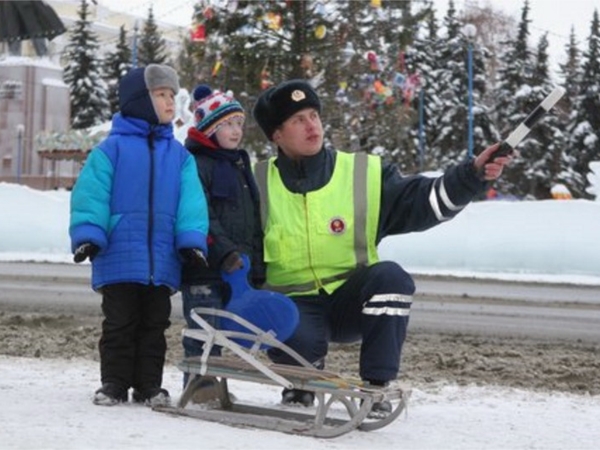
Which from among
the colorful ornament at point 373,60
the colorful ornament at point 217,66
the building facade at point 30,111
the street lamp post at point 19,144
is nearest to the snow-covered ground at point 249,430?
the colorful ornament at point 217,66

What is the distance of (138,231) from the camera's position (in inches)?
174

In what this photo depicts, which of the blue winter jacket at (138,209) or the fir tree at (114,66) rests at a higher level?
the fir tree at (114,66)

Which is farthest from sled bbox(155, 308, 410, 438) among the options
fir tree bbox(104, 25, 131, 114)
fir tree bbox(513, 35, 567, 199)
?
fir tree bbox(104, 25, 131, 114)

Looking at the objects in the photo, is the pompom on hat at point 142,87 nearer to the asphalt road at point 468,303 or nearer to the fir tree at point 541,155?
the asphalt road at point 468,303

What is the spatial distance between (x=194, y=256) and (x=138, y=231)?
0.26 meters

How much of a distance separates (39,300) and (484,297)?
4883 mm

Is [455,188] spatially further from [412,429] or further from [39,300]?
[39,300]

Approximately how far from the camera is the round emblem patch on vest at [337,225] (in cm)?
452

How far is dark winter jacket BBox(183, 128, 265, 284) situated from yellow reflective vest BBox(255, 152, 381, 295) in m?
0.05

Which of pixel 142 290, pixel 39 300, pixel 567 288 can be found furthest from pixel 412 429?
pixel 567 288

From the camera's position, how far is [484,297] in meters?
12.2

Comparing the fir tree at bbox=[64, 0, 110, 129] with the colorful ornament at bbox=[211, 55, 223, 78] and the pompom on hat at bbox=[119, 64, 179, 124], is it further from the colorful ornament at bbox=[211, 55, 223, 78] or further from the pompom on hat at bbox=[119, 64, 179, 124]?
the pompom on hat at bbox=[119, 64, 179, 124]

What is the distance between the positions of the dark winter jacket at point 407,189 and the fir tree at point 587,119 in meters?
47.1

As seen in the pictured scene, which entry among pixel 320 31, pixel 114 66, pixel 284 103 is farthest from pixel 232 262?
pixel 114 66
